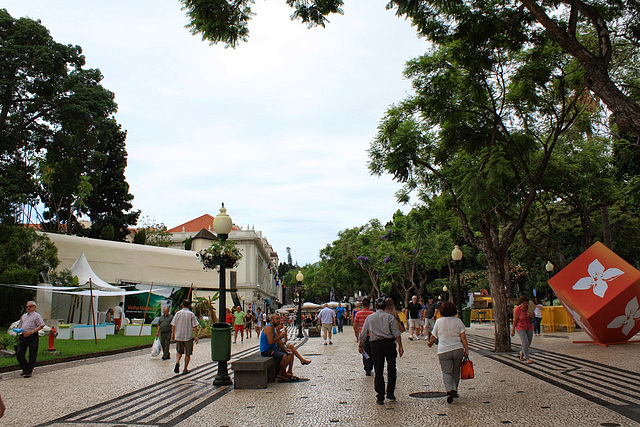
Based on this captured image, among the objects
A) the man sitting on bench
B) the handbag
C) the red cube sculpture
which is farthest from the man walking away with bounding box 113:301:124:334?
the handbag

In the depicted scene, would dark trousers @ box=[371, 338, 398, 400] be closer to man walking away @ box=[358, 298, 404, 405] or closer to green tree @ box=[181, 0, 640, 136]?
man walking away @ box=[358, 298, 404, 405]

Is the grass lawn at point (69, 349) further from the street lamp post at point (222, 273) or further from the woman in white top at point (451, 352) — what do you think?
the woman in white top at point (451, 352)

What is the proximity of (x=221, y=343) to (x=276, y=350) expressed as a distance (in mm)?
1073

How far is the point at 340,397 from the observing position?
809 cm

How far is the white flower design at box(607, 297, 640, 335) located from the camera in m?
14.2

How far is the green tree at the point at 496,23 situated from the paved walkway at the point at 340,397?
3.94 meters

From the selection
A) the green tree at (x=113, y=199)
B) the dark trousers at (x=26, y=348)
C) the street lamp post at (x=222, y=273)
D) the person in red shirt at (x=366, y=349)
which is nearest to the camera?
the person in red shirt at (x=366, y=349)

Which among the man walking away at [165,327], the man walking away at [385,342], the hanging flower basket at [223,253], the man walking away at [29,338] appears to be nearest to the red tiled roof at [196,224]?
the man walking away at [165,327]

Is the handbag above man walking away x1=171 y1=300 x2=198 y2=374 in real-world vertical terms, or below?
below

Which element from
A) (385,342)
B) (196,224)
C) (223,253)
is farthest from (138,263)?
(196,224)

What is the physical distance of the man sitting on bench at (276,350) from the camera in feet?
32.8

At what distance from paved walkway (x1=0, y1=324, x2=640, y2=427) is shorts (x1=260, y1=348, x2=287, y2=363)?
53cm

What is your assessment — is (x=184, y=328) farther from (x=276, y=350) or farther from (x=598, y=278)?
(x=598, y=278)

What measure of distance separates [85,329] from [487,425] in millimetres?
20072
